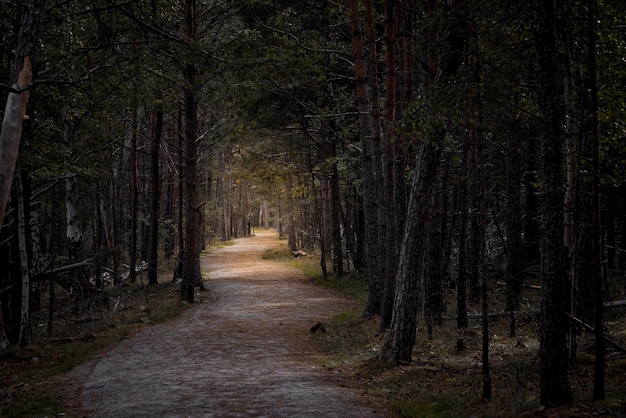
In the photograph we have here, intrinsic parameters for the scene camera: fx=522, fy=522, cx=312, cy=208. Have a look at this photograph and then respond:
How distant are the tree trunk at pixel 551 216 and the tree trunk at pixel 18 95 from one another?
6.26 m

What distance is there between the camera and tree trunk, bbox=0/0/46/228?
665 centimetres

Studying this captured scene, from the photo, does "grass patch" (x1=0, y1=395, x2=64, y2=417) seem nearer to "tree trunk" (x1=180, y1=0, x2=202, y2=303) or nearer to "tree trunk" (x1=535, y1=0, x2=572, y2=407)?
"tree trunk" (x1=535, y1=0, x2=572, y2=407)

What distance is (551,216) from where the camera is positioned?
18.6ft

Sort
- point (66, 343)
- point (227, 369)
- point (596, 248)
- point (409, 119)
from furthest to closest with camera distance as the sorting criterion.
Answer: point (66, 343)
point (227, 369)
point (409, 119)
point (596, 248)

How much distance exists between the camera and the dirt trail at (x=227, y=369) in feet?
23.7

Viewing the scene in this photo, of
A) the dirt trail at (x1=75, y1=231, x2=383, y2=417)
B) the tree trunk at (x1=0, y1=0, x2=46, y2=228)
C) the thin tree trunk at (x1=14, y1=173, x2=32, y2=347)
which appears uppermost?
the tree trunk at (x1=0, y1=0, x2=46, y2=228)

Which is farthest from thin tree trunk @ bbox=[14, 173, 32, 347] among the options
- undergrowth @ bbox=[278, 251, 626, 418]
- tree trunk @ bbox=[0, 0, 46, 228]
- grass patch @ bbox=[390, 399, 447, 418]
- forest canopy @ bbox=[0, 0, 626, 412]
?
grass patch @ bbox=[390, 399, 447, 418]

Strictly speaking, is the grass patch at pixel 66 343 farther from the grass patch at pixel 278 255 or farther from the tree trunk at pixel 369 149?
the grass patch at pixel 278 255

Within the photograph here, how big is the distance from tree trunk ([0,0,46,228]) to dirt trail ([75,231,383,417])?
3.44 m

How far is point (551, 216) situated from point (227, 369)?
21.9 ft

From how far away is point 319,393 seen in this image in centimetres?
790

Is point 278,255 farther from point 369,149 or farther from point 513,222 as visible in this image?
point 513,222

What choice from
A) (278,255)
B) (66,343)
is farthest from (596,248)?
(278,255)

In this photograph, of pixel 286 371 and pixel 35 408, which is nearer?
pixel 35 408
